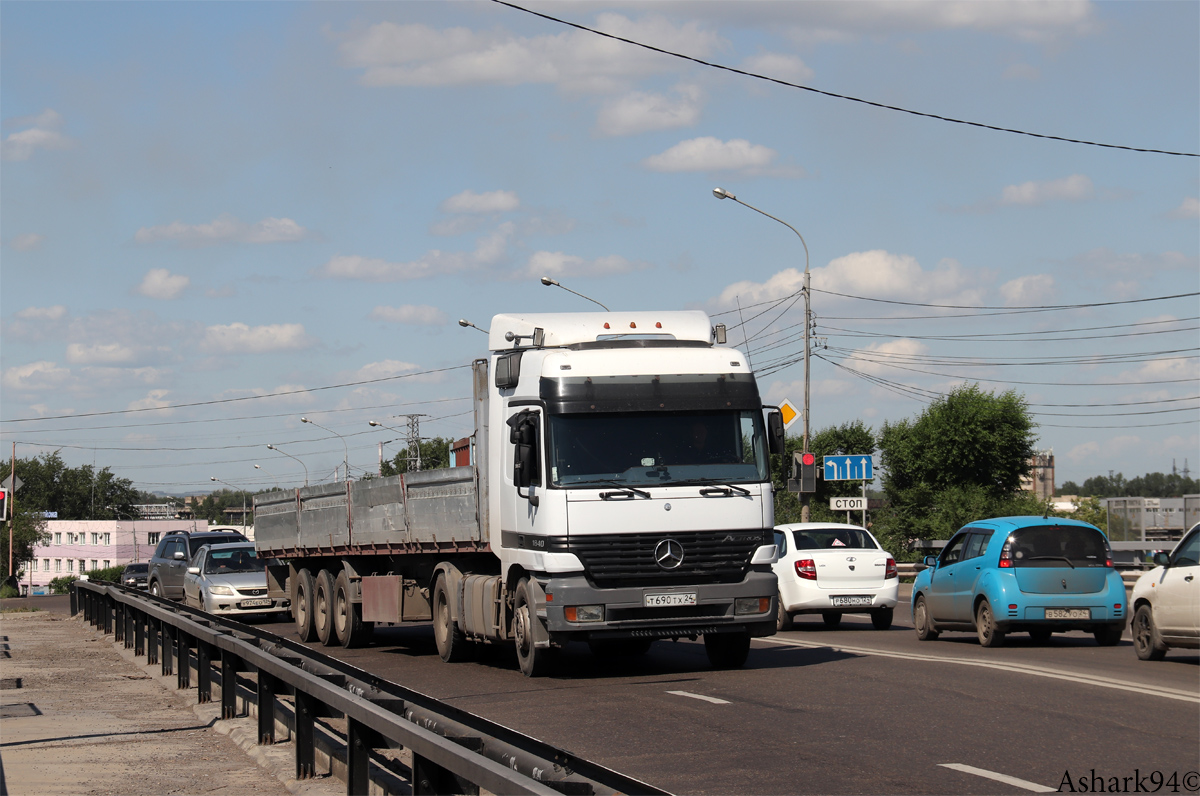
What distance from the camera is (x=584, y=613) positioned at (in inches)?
506

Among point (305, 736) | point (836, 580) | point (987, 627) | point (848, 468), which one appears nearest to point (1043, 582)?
point (987, 627)

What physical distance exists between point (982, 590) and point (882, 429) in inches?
2440

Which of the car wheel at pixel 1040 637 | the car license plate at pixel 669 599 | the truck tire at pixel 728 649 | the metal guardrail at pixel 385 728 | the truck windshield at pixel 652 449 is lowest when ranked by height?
the car wheel at pixel 1040 637

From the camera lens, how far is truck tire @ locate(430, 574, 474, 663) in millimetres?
15711

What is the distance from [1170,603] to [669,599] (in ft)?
18.5

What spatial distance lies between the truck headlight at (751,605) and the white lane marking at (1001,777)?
509 centimetres

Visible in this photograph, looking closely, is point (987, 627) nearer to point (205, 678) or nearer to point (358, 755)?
point (205, 678)

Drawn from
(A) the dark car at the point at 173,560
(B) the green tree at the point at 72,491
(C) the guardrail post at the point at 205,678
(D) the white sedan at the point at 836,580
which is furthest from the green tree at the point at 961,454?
(B) the green tree at the point at 72,491

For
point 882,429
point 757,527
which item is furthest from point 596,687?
point 882,429

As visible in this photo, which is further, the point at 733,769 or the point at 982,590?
the point at 982,590

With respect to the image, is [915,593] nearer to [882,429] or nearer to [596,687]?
[596,687]

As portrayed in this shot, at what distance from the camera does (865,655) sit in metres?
15.7

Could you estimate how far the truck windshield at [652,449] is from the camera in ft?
42.8

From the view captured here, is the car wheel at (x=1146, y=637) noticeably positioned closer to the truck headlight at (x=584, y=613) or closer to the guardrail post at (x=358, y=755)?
the truck headlight at (x=584, y=613)
